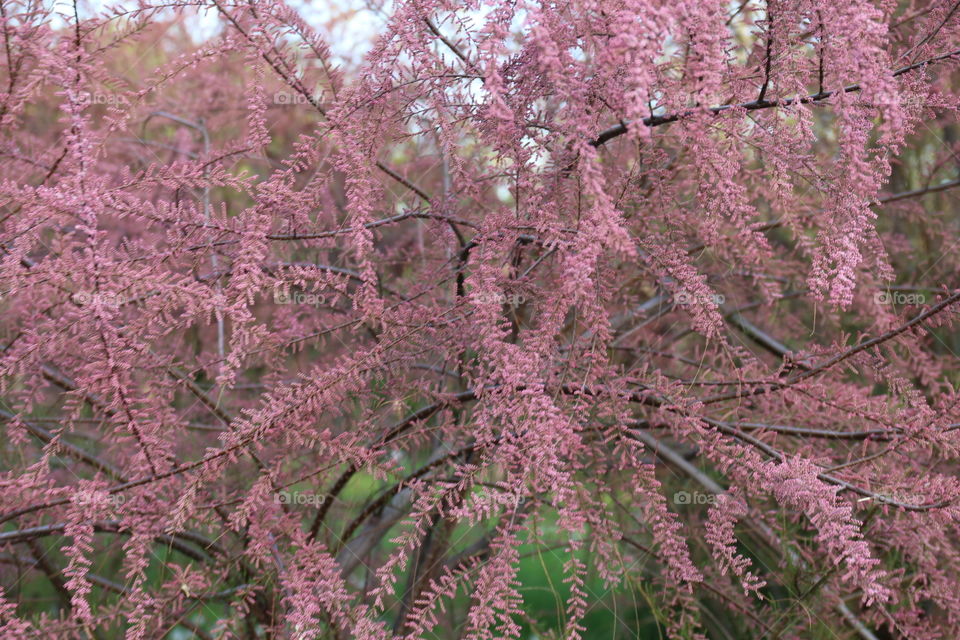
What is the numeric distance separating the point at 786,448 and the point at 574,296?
1.02 m

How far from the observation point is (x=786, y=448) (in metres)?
2.17

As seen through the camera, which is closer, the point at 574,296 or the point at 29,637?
the point at 574,296

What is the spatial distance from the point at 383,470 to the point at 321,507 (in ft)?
2.27

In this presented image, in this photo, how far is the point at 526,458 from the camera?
55.2 inches

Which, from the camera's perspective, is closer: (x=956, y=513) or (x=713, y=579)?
(x=956, y=513)

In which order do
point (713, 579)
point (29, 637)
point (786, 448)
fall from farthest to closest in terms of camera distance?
point (713, 579) < point (786, 448) < point (29, 637)

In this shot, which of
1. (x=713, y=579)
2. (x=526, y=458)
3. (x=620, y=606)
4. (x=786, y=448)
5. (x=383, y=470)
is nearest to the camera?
(x=526, y=458)

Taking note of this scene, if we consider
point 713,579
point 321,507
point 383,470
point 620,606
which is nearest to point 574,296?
point 383,470

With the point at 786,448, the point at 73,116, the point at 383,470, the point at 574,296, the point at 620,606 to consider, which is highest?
the point at 73,116

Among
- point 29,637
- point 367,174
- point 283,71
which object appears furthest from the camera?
point 283,71

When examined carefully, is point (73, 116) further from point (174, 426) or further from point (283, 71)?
point (174, 426)

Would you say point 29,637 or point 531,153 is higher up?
point 531,153

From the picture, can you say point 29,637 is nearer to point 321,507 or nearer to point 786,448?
point 321,507

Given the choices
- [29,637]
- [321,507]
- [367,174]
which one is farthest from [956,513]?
[29,637]
